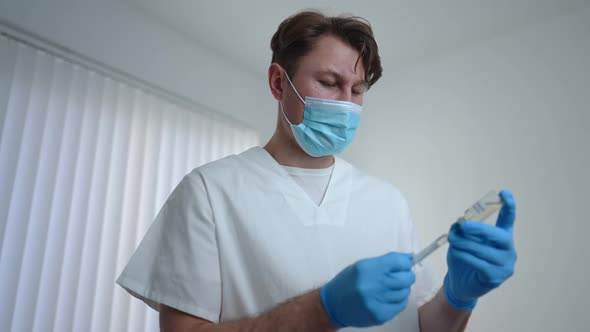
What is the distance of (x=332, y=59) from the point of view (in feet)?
3.47

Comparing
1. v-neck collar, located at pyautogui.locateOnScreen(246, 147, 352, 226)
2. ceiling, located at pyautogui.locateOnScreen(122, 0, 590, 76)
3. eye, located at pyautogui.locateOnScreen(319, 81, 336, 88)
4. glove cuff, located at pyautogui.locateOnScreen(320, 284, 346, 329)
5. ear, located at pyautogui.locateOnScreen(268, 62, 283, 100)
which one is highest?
ceiling, located at pyautogui.locateOnScreen(122, 0, 590, 76)

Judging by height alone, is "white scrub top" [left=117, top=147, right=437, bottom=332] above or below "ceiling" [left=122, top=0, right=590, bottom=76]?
below

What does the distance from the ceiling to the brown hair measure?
3.67 feet

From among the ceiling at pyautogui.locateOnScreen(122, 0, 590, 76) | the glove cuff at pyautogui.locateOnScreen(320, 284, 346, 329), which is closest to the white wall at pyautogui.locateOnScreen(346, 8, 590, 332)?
the ceiling at pyautogui.locateOnScreen(122, 0, 590, 76)

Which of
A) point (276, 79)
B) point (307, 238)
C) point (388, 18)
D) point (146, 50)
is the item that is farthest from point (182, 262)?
point (388, 18)

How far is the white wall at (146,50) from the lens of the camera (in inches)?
69.7

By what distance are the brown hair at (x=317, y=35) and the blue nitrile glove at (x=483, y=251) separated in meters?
0.59

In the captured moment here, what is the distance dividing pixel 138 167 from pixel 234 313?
1433 mm

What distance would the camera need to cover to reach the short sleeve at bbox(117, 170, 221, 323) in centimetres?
82

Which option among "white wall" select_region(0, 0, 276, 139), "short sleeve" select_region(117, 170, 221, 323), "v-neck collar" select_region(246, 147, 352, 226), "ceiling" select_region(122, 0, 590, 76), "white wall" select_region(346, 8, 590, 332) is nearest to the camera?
"short sleeve" select_region(117, 170, 221, 323)

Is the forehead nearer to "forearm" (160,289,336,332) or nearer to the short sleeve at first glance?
the short sleeve

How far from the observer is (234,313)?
0.87m

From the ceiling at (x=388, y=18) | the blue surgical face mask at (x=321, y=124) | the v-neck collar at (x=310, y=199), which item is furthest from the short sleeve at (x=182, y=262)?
the ceiling at (x=388, y=18)

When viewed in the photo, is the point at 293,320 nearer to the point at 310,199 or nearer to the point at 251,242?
the point at 251,242
